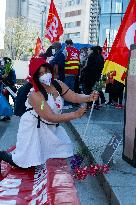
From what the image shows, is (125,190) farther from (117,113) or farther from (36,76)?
(117,113)

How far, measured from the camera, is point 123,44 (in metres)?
5.70

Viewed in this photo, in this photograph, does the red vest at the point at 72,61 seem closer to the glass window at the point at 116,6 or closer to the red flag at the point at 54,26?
the red flag at the point at 54,26

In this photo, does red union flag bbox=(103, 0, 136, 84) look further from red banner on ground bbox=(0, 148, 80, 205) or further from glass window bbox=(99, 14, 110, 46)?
glass window bbox=(99, 14, 110, 46)

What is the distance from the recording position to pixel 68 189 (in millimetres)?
4746

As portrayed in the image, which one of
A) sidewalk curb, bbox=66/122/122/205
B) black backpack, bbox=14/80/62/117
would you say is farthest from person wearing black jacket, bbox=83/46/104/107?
black backpack, bbox=14/80/62/117

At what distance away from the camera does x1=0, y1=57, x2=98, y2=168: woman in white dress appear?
220 inches

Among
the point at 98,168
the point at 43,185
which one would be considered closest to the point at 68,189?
the point at 43,185

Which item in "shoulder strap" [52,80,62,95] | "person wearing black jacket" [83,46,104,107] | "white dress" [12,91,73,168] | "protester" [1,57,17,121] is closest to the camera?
"white dress" [12,91,73,168]

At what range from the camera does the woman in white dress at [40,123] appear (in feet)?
18.4

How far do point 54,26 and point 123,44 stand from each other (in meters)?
9.60

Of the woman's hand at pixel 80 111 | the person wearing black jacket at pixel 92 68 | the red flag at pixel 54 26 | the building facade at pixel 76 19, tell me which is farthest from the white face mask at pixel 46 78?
the building facade at pixel 76 19

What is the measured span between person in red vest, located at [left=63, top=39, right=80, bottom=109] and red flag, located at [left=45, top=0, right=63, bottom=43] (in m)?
1.89

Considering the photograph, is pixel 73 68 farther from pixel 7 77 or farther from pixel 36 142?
pixel 36 142

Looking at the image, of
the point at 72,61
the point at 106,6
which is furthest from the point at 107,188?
the point at 106,6
